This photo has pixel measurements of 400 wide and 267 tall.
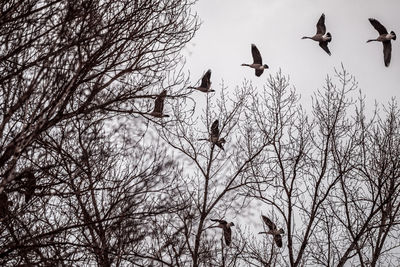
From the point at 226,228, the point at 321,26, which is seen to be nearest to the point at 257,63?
the point at 321,26

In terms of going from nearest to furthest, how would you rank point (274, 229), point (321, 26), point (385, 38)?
1. point (274, 229)
2. point (385, 38)
3. point (321, 26)

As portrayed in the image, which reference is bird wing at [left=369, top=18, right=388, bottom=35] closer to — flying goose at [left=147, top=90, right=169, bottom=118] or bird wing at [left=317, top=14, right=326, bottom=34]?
bird wing at [left=317, top=14, right=326, bottom=34]

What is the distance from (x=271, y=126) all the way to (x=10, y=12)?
23.6 feet

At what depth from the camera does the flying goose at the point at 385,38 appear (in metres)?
9.74

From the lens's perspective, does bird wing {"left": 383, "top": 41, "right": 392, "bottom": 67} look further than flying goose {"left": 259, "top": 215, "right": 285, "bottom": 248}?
Yes

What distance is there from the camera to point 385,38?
976 centimetres

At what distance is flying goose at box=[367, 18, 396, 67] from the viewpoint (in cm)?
974

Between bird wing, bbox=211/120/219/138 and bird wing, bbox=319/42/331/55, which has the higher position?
bird wing, bbox=319/42/331/55

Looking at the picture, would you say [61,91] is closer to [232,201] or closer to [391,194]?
[232,201]

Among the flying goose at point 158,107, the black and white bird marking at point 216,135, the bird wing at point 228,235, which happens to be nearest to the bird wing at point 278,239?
the bird wing at point 228,235

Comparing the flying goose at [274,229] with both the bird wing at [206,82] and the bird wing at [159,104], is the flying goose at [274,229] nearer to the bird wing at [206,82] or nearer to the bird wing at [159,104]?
the bird wing at [206,82]

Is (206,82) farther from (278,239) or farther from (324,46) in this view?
(278,239)

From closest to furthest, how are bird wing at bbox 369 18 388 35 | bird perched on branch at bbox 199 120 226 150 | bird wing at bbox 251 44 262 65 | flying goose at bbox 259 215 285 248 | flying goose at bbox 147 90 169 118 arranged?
flying goose at bbox 147 90 169 118 < flying goose at bbox 259 215 285 248 < bird perched on branch at bbox 199 120 226 150 < bird wing at bbox 369 18 388 35 < bird wing at bbox 251 44 262 65

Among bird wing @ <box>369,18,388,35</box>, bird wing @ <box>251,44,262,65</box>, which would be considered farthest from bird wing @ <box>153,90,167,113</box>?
bird wing @ <box>369,18,388,35</box>
